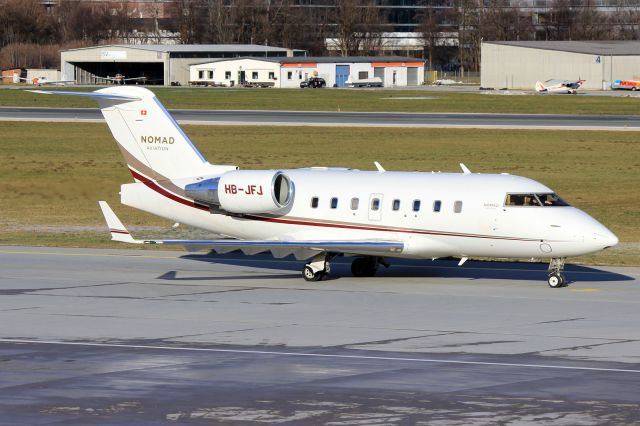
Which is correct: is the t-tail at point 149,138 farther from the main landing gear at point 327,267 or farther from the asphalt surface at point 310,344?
the main landing gear at point 327,267

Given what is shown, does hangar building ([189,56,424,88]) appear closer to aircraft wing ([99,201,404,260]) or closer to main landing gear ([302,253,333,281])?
main landing gear ([302,253,333,281])

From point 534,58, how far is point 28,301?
13770cm

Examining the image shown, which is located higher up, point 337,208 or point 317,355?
point 337,208

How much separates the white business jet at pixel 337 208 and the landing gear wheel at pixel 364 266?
0.10 feet

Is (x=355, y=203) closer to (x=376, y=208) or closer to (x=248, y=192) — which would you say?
(x=376, y=208)

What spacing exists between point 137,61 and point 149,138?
5661 inches

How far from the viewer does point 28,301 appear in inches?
1214

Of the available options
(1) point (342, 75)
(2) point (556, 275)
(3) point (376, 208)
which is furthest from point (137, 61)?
(2) point (556, 275)

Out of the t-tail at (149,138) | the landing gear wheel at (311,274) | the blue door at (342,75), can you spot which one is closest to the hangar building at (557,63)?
the blue door at (342,75)

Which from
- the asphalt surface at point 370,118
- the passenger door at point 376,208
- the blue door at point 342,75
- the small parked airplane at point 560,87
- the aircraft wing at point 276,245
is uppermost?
the blue door at point 342,75

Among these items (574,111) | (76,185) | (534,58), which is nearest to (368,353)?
(76,185)

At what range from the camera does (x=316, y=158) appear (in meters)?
68.0

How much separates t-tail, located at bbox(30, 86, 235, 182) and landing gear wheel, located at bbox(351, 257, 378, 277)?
4.73 meters

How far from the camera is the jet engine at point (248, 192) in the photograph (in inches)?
1344
